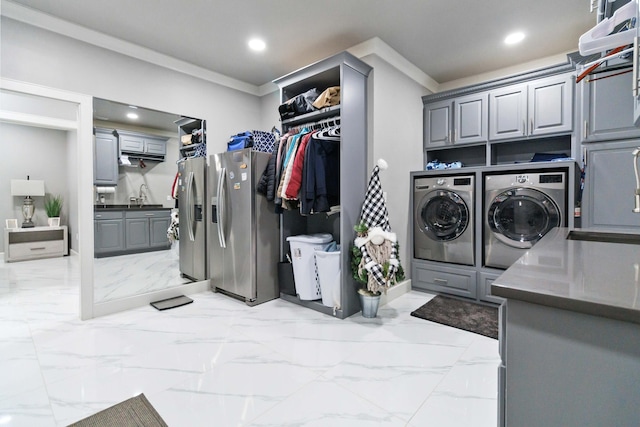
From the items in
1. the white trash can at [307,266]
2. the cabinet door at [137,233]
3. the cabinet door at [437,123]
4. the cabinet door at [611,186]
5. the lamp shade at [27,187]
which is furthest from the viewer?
the lamp shade at [27,187]

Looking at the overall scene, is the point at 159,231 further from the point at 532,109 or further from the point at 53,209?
the point at 532,109

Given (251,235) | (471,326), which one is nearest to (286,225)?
(251,235)

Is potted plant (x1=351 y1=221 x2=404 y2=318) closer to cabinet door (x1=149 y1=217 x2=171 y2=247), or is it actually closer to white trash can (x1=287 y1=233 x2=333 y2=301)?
white trash can (x1=287 y1=233 x2=333 y2=301)

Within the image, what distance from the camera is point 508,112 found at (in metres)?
3.39

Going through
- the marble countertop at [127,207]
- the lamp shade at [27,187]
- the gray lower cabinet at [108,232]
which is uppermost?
the lamp shade at [27,187]

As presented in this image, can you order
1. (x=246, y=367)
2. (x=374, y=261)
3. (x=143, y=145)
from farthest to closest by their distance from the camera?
1. (x=143, y=145)
2. (x=374, y=261)
3. (x=246, y=367)

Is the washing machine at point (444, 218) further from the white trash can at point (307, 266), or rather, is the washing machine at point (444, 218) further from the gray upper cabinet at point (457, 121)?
the white trash can at point (307, 266)

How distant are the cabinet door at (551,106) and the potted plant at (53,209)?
7.32 meters

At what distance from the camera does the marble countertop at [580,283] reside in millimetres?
578

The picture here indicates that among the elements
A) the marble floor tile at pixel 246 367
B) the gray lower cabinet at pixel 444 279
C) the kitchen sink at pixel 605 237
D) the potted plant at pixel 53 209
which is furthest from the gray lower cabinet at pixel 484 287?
the potted plant at pixel 53 209

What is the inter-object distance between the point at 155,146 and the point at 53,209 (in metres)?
3.48

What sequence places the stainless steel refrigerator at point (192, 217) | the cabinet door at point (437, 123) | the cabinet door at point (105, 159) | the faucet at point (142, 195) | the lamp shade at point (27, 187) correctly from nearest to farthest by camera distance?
the cabinet door at point (105, 159) < the faucet at point (142, 195) < the stainless steel refrigerator at point (192, 217) < the cabinet door at point (437, 123) < the lamp shade at point (27, 187)

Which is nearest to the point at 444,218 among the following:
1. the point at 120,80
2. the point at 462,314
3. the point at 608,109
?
the point at 462,314

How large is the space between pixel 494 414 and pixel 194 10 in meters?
3.56
